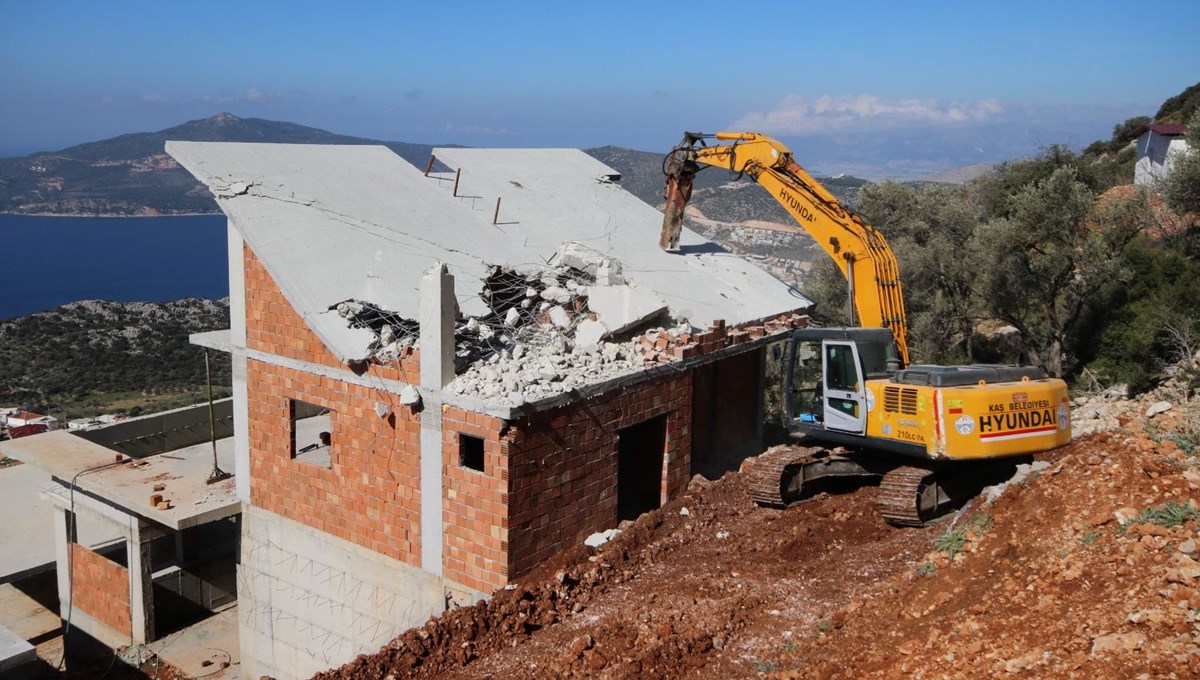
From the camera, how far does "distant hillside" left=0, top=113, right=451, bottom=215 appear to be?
144 metres

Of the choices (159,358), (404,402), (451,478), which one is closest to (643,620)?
(451,478)

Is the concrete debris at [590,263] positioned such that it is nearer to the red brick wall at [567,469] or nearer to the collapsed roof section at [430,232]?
the collapsed roof section at [430,232]

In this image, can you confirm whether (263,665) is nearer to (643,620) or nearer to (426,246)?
(426,246)

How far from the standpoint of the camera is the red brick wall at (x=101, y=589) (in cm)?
1784

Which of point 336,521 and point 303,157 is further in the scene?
→ point 303,157

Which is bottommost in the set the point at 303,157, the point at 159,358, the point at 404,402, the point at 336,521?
Answer: the point at 159,358

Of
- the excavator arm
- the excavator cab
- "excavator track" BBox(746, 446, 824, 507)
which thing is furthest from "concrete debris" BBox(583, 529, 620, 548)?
the excavator arm

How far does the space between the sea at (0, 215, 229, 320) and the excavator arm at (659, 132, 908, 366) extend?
8328cm

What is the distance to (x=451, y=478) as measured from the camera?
1216 cm

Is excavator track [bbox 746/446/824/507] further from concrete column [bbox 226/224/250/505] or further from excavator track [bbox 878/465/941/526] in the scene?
concrete column [bbox 226/224/250/505]

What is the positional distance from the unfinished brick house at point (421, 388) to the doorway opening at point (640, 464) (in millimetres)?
40

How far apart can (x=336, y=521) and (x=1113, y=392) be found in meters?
15.0

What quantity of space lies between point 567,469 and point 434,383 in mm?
2117

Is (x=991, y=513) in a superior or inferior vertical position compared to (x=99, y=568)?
superior
